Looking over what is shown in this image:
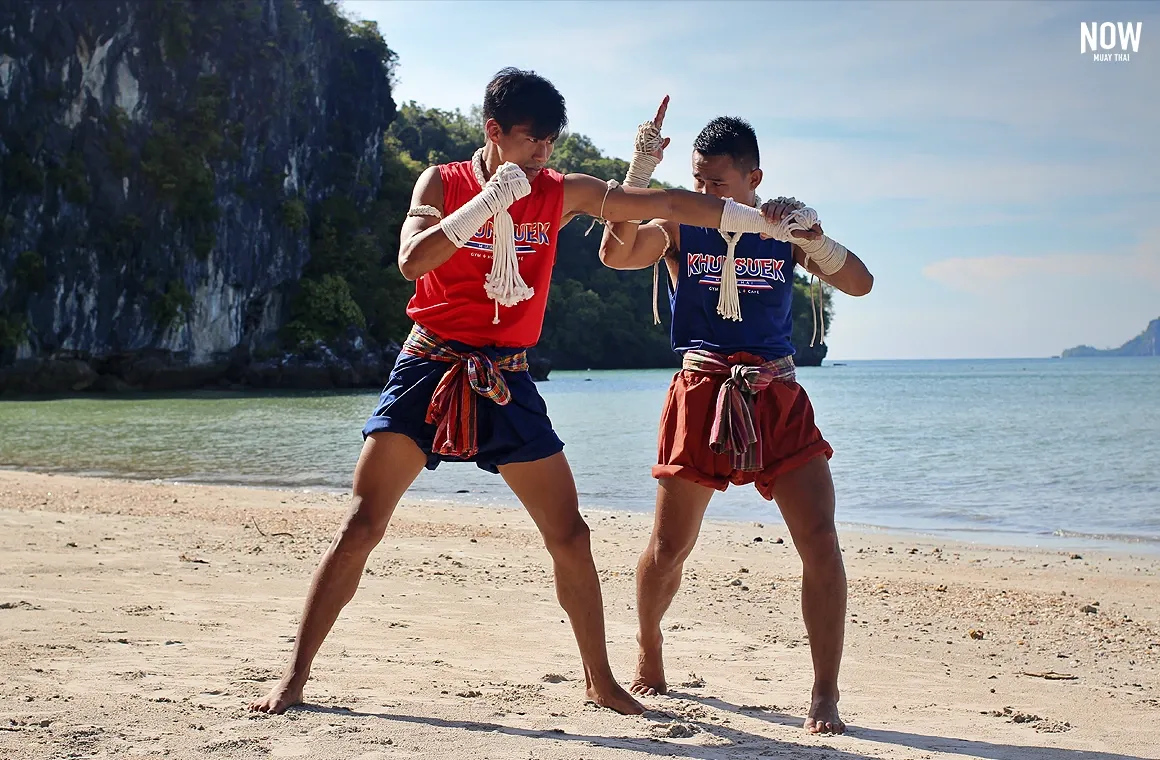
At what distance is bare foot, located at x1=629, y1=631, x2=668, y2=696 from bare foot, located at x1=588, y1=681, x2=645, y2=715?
1.21ft

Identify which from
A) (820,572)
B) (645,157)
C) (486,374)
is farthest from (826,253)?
(486,374)

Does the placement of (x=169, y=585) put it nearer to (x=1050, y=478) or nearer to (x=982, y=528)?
(x=982, y=528)

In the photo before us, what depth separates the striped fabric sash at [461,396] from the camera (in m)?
3.71

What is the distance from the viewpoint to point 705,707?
13.7 ft

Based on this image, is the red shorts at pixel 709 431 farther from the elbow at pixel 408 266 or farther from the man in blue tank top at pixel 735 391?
the elbow at pixel 408 266

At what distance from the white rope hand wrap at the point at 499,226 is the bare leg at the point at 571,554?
535 millimetres

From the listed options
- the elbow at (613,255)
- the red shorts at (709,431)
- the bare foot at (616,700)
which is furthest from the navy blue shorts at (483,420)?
the bare foot at (616,700)

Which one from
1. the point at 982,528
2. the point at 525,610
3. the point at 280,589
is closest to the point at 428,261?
the point at 525,610

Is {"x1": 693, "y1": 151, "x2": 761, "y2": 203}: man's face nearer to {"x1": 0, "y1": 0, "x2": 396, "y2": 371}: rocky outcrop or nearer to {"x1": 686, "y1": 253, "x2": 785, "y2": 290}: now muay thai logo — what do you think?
{"x1": 686, "y1": 253, "x2": 785, "y2": 290}: now muay thai logo

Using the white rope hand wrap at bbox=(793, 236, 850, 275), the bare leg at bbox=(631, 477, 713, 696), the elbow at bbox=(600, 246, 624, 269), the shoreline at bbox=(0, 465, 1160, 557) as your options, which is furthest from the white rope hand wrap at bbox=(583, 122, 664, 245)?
the shoreline at bbox=(0, 465, 1160, 557)

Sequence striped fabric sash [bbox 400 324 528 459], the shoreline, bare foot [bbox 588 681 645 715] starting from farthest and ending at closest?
the shoreline
bare foot [bbox 588 681 645 715]
striped fabric sash [bbox 400 324 528 459]

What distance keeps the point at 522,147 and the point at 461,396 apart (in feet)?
2.78

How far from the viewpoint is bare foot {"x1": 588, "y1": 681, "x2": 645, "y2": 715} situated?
3.93m

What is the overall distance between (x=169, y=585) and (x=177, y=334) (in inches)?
1903
